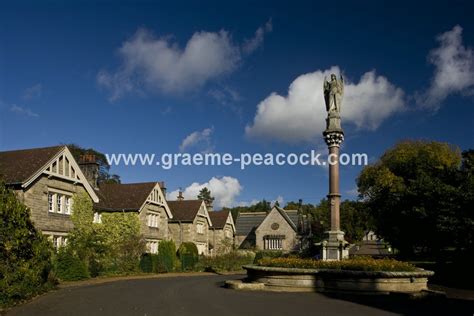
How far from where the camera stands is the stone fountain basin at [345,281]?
16.7 m

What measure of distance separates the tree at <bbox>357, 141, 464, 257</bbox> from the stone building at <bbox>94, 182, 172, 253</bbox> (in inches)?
752

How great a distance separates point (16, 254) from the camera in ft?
49.4

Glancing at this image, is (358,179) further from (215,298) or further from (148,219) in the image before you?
(215,298)

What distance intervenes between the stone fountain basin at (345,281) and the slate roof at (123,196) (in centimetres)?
1907

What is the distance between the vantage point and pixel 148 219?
38.2m

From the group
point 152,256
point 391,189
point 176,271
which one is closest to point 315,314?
point 152,256

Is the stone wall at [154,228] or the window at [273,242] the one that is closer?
the stone wall at [154,228]

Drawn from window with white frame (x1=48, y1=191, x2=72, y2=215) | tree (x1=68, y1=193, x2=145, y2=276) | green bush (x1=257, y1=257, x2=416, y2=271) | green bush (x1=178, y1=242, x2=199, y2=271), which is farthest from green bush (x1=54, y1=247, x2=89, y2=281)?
green bush (x1=178, y1=242, x2=199, y2=271)

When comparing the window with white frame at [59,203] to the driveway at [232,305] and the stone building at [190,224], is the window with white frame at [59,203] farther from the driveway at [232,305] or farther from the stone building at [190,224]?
the stone building at [190,224]

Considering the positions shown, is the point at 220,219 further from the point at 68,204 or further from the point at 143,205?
the point at 68,204

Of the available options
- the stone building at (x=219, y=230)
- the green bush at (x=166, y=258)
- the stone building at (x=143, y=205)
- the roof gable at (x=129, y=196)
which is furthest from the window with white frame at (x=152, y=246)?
the stone building at (x=219, y=230)

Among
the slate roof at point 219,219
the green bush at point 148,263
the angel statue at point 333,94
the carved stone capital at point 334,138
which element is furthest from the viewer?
the slate roof at point 219,219

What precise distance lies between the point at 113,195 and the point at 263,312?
27.7m

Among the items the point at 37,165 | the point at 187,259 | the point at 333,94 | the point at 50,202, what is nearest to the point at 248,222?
the point at 187,259
